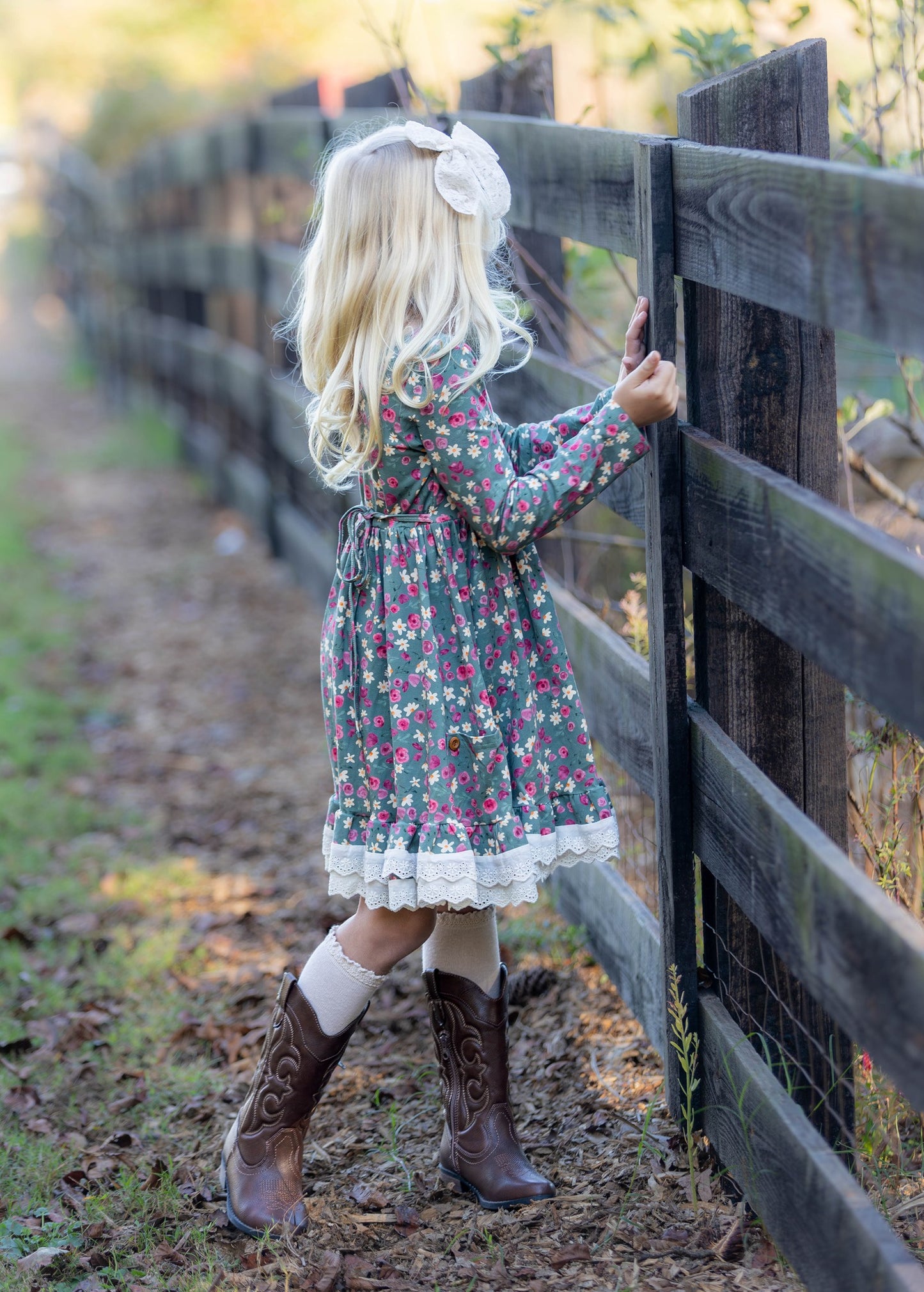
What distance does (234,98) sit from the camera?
17906 millimetres

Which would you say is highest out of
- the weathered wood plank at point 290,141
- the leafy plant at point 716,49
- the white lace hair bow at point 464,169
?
the weathered wood plank at point 290,141

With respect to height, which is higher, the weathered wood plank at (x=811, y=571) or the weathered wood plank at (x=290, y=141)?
the weathered wood plank at (x=290, y=141)

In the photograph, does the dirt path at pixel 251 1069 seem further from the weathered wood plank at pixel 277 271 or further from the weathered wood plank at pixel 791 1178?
the weathered wood plank at pixel 277 271

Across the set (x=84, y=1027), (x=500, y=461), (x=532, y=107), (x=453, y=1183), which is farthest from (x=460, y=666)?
(x=532, y=107)

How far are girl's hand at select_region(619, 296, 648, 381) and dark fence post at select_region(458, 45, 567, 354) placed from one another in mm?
1145

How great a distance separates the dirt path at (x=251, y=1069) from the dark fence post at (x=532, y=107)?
1.58 m

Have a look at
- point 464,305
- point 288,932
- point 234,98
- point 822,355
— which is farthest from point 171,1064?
point 234,98

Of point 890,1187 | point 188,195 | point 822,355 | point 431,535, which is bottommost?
point 890,1187

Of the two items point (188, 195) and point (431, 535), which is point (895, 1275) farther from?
point (188, 195)

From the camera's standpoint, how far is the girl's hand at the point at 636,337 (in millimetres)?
2221

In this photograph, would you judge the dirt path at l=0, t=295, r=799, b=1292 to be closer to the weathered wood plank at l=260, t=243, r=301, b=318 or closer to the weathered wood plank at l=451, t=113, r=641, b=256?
the weathered wood plank at l=451, t=113, r=641, b=256

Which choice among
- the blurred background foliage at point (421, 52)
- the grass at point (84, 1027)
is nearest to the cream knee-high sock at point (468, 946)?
the grass at point (84, 1027)

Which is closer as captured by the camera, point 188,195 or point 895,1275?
point 895,1275

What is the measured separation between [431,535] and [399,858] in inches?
20.8
